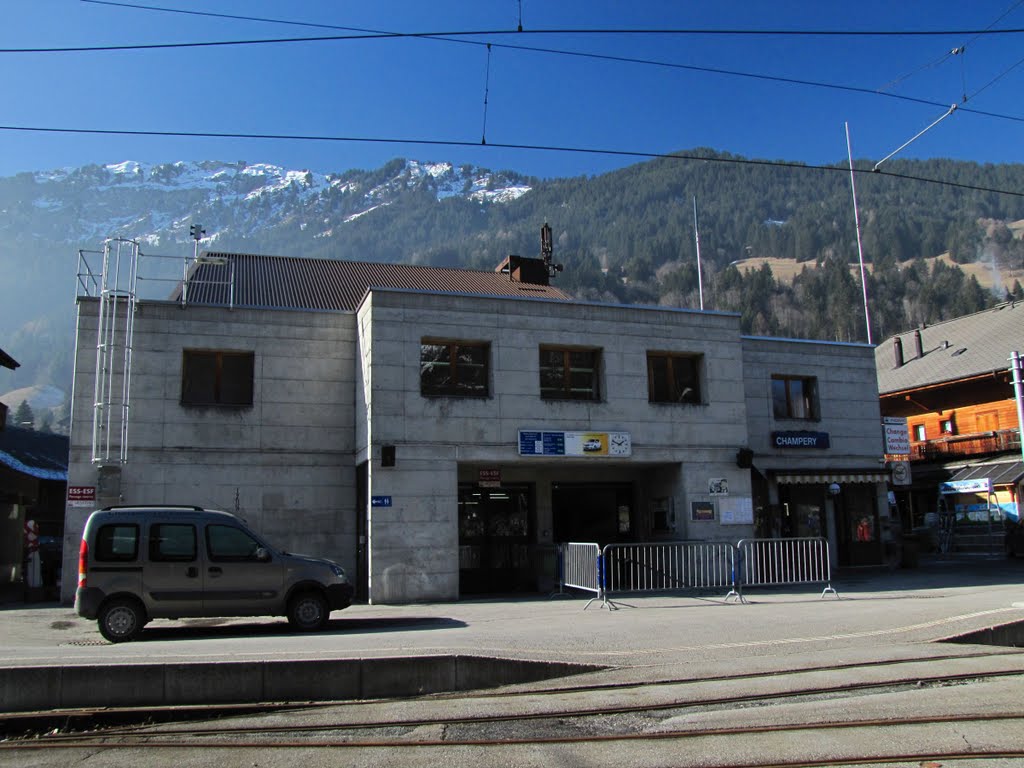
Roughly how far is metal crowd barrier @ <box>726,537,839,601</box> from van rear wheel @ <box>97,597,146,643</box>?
1192 cm

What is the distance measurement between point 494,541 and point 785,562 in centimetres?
750

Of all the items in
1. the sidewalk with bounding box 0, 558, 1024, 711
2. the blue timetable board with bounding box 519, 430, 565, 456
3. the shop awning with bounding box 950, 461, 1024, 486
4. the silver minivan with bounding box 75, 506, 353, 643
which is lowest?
the sidewalk with bounding box 0, 558, 1024, 711

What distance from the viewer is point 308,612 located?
14.1 m

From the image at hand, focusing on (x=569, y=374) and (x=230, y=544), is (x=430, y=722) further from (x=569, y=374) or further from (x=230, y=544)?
(x=569, y=374)

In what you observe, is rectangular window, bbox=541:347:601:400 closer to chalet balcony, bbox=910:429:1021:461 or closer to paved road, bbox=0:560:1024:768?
paved road, bbox=0:560:1024:768

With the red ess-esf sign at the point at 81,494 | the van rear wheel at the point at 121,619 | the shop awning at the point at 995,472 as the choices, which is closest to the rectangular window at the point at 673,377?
the van rear wheel at the point at 121,619

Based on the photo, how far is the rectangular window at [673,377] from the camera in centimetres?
2273

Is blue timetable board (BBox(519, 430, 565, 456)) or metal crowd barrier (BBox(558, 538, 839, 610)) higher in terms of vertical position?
blue timetable board (BBox(519, 430, 565, 456))

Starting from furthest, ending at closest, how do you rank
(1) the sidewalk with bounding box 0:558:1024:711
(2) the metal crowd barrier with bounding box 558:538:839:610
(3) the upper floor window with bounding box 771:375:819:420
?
(3) the upper floor window with bounding box 771:375:819:420
(2) the metal crowd barrier with bounding box 558:538:839:610
(1) the sidewalk with bounding box 0:558:1024:711

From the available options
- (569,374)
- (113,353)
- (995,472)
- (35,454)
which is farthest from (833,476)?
(35,454)

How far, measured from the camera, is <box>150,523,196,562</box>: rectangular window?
44.4 ft

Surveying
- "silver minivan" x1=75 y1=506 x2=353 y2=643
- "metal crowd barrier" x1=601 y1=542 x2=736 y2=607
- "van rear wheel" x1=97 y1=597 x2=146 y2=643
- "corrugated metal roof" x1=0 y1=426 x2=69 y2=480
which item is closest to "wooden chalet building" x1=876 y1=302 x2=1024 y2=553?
"metal crowd barrier" x1=601 y1=542 x2=736 y2=607

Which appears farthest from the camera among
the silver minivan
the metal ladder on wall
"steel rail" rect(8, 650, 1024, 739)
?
the metal ladder on wall

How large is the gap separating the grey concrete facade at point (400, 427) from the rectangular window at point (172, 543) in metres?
5.78
